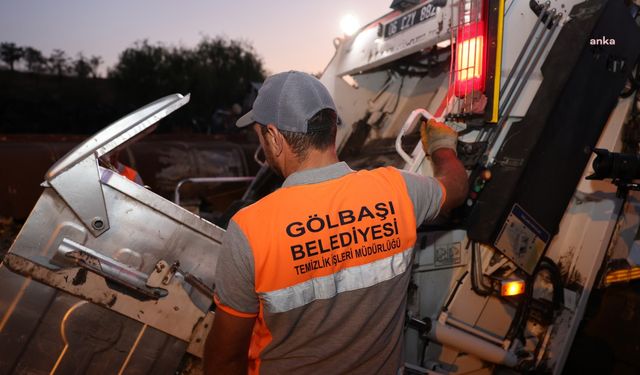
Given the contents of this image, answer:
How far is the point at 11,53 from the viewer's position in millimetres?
19844

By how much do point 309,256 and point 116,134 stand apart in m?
0.98

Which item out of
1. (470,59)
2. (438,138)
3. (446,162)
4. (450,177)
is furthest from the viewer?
(470,59)

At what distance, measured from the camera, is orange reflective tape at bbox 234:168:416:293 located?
1.31 meters

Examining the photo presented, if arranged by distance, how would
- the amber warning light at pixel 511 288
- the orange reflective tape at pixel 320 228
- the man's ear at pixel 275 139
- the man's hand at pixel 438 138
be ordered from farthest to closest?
the amber warning light at pixel 511 288 → the man's hand at pixel 438 138 → the man's ear at pixel 275 139 → the orange reflective tape at pixel 320 228

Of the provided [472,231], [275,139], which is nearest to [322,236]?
[275,139]

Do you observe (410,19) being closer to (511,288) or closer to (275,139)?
(511,288)

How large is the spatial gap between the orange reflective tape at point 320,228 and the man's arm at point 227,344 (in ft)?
0.51

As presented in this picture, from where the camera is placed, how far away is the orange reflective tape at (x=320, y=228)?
4.29 feet

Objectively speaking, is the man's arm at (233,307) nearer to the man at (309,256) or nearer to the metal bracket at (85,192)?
the man at (309,256)

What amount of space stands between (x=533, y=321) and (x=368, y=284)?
1.55m

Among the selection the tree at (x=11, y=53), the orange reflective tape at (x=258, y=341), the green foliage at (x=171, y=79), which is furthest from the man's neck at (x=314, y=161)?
the tree at (x=11, y=53)

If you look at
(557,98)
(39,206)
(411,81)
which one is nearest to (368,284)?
(39,206)

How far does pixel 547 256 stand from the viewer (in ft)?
8.25

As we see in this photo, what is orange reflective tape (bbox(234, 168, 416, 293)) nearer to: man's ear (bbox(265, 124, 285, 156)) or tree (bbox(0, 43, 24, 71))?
man's ear (bbox(265, 124, 285, 156))
